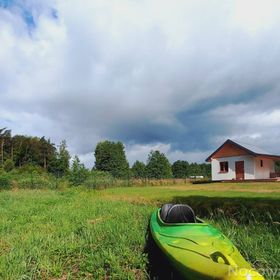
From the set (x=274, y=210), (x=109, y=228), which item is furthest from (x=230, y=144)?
(x=109, y=228)

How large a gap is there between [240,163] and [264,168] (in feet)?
9.63

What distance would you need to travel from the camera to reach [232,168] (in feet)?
118

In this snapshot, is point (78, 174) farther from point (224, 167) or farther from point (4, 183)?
point (224, 167)

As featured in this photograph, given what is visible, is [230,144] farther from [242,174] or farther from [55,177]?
[55,177]

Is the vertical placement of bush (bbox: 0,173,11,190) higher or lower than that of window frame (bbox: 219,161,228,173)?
lower

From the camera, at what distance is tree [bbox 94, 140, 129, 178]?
68206 millimetres

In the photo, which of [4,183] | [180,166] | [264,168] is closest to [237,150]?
[264,168]

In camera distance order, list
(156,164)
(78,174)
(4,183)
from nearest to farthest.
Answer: (4,183), (78,174), (156,164)

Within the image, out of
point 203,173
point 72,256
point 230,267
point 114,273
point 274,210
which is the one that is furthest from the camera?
point 203,173

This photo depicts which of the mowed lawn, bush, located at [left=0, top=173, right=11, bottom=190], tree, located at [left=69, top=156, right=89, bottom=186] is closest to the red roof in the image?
tree, located at [left=69, top=156, right=89, bottom=186]

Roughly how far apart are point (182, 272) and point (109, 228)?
3.14 metres

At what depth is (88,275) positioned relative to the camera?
539cm

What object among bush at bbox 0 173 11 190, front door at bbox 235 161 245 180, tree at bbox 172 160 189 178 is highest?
tree at bbox 172 160 189 178

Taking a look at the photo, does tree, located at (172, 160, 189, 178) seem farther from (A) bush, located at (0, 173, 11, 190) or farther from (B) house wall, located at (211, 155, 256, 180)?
(A) bush, located at (0, 173, 11, 190)
